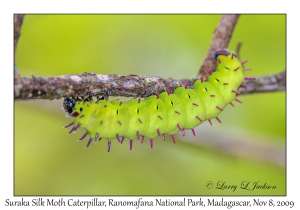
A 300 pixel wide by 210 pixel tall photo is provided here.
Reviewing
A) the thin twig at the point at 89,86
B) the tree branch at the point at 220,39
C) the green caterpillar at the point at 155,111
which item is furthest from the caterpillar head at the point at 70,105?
the tree branch at the point at 220,39

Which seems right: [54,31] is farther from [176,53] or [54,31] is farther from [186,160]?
[186,160]

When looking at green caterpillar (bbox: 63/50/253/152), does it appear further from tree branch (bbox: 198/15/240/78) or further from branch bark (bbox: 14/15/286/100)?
tree branch (bbox: 198/15/240/78)

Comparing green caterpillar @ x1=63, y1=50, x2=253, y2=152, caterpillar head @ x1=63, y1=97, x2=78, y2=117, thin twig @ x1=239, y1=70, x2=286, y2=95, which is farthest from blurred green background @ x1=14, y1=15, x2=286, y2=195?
caterpillar head @ x1=63, y1=97, x2=78, y2=117

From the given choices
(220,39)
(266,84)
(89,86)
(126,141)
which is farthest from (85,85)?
(126,141)

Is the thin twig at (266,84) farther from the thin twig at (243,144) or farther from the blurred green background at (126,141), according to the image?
the blurred green background at (126,141)

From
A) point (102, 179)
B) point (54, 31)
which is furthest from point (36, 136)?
point (54, 31)

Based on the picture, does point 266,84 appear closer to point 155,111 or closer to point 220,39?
point 220,39

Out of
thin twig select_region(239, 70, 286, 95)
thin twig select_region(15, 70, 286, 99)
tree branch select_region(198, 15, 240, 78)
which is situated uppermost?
tree branch select_region(198, 15, 240, 78)
